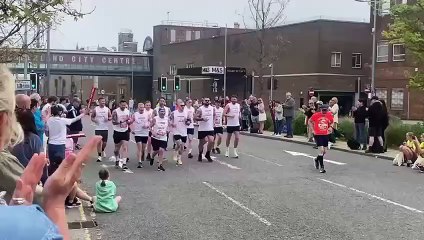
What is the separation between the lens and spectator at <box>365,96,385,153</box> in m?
20.2

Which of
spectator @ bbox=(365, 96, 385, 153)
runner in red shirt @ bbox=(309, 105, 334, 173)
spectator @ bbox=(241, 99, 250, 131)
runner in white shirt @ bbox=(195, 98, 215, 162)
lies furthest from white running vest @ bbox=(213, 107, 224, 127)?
spectator @ bbox=(241, 99, 250, 131)

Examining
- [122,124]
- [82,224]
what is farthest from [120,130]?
[82,224]

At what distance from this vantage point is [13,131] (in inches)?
87.6

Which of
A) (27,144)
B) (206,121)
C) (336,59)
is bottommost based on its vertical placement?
(206,121)

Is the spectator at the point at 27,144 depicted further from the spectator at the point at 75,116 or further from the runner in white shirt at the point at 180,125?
the runner in white shirt at the point at 180,125

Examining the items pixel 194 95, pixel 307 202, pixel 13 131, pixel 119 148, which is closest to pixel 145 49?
pixel 194 95

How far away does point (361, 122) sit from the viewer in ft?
70.3

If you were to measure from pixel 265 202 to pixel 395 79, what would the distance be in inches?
1740

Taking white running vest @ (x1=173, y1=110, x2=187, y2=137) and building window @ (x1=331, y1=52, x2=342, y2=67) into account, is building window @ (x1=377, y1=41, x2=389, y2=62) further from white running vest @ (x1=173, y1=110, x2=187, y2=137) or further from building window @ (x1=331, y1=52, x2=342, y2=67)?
white running vest @ (x1=173, y1=110, x2=187, y2=137)

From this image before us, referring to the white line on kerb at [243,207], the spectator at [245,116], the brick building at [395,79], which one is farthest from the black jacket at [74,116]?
the brick building at [395,79]

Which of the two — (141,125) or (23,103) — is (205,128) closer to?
(141,125)

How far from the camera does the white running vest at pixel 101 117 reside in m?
18.2

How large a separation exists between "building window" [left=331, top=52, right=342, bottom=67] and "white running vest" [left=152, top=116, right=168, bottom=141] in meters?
41.7

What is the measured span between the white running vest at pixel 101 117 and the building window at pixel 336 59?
1595 inches
